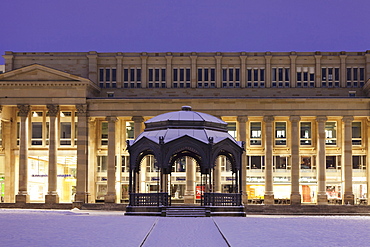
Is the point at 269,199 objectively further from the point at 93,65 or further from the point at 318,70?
the point at 93,65

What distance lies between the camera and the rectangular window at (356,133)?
89.8m

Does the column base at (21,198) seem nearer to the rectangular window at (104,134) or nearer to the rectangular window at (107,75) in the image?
A: the rectangular window at (104,134)

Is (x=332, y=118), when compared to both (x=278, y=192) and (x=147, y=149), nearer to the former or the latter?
(x=278, y=192)

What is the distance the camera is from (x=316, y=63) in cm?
9300

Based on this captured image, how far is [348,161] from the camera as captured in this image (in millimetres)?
84438

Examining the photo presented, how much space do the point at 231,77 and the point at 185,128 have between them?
144ft

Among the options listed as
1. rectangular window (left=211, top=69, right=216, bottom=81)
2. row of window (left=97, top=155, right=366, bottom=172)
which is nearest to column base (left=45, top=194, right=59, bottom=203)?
row of window (left=97, top=155, right=366, bottom=172)

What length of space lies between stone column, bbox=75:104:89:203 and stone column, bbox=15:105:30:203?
6.64 m

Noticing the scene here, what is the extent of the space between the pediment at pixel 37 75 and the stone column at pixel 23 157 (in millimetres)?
3776

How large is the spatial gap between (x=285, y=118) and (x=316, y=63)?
10.4 meters

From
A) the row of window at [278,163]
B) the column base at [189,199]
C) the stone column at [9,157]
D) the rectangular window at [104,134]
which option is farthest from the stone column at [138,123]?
the stone column at [9,157]

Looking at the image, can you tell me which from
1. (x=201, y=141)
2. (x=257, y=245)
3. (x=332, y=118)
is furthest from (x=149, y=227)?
(x=332, y=118)

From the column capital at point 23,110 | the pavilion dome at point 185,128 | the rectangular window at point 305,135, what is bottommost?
the pavilion dome at point 185,128

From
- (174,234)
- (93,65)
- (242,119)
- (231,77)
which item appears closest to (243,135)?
(242,119)
